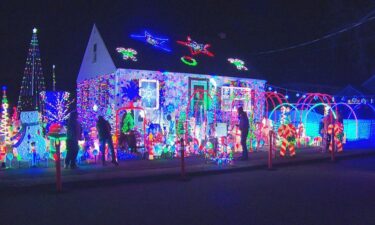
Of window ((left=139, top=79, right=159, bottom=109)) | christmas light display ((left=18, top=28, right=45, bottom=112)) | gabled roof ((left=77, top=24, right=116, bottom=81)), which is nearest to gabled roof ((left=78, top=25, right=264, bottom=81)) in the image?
gabled roof ((left=77, top=24, right=116, bottom=81))

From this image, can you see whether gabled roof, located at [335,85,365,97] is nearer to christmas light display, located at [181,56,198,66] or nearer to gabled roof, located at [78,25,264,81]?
gabled roof, located at [78,25,264,81]

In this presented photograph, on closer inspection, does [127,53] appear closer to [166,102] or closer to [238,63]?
[166,102]

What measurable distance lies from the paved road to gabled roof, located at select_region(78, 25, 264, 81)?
285 inches

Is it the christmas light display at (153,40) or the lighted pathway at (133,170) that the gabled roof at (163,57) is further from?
the lighted pathway at (133,170)

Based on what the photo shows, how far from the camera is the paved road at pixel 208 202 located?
7434mm

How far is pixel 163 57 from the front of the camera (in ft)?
63.1

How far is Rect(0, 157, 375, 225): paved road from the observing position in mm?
7434

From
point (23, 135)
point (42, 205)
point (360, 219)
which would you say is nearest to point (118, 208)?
point (42, 205)

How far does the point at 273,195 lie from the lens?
31.4 ft

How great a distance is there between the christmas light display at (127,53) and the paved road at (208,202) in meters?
7.50

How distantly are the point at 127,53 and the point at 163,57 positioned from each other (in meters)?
1.88

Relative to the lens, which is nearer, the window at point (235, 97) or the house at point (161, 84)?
the house at point (161, 84)

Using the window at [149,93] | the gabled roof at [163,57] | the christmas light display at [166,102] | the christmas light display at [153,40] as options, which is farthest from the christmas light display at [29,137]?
the christmas light display at [153,40]

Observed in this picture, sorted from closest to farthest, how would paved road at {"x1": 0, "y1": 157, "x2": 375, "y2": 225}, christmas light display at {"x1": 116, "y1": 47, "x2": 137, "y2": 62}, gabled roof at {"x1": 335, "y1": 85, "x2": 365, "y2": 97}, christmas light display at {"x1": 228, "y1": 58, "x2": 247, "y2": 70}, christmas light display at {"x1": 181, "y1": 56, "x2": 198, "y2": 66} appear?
1. paved road at {"x1": 0, "y1": 157, "x2": 375, "y2": 225}
2. christmas light display at {"x1": 116, "y1": 47, "x2": 137, "y2": 62}
3. christmas light display at {"x1": 181, "y1": 56, "x2": 198, "y2": 66}
4. christmas light display at {"x1": 228, "y1": 58, "x2": 247, "y2": 70}
5. gabled roof at {"x1": 335, "y1": 85, "x2": 365, "y2": 97}
